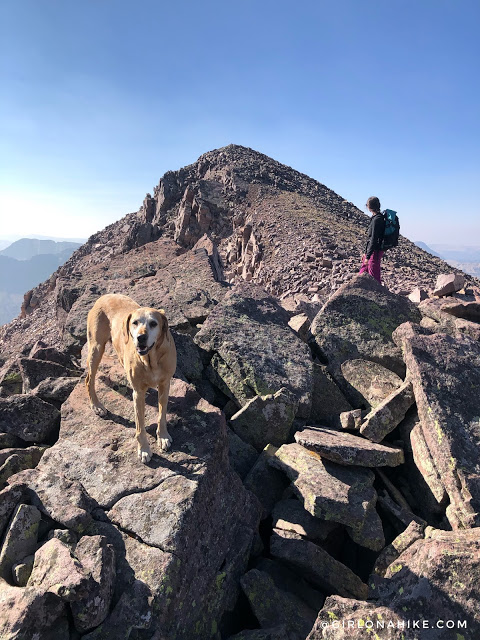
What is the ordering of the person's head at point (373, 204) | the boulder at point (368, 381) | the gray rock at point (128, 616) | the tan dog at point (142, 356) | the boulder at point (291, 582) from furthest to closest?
the person's head at point (373, 204) → the boulder at point (368, 381) → the tan dog at point (142, 356) → the boulder at point (291, 582) → the gray rock at point (128, 616)

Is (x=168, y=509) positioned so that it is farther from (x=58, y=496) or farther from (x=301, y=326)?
(x=301, y=326)

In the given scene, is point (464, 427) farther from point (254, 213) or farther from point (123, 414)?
point (254, 213)

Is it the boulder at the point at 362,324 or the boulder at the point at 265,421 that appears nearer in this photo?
the boulder at the point at 265,421

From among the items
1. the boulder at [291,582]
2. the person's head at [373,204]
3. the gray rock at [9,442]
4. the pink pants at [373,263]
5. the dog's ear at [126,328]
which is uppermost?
the person's head at [373,204]

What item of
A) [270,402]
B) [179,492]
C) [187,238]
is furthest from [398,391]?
[187,238]

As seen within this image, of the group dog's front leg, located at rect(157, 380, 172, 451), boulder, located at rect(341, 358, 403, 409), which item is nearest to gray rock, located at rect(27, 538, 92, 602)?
dog's front leg, located at rect(157, 380, 172, 451)

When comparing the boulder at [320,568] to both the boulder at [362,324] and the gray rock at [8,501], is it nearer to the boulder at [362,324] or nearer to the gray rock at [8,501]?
the gray rock at [8,501]

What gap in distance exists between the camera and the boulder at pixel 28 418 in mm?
6309

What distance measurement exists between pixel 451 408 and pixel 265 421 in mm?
3083

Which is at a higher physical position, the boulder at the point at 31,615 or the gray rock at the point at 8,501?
the gray rock at the point at 8,501

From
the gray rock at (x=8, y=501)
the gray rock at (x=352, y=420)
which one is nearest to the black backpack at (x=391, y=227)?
the gray rock at (x=352, y=420)

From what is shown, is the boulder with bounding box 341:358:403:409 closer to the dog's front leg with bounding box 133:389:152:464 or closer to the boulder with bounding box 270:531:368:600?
the boulder with bounding box 270:531:368:600

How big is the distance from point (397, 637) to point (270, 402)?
3.67 metres

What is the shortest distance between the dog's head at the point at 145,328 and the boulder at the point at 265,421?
2.46m
